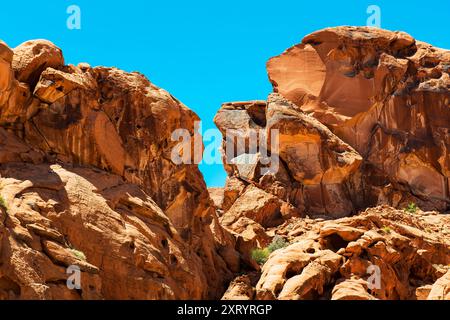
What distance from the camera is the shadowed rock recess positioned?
2616cm

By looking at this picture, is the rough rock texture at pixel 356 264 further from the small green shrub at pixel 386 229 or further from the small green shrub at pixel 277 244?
the small green shrub at pixel 277 244

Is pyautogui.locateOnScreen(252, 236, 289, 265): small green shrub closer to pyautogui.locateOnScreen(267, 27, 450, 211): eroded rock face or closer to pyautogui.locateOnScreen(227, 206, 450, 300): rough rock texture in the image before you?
pyautogui.locateOnScreen(227, 206, 450, 300): rough rock texture

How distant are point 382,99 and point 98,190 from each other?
94.5 feet

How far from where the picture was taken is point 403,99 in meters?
53.8

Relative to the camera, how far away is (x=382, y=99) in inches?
2126

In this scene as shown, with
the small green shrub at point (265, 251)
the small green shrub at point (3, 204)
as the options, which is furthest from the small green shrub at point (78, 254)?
the small green shrub at point (265, 251)

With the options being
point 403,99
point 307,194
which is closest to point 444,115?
point 403,99

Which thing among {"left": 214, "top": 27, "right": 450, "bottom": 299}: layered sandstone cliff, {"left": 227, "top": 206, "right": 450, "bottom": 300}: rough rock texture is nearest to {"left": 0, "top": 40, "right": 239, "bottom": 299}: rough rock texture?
{"left": 227, "top": 206, "right": 450, "bottom": 300}: rough rock texture

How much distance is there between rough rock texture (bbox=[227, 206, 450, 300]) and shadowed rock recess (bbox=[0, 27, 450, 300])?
0.05 meters

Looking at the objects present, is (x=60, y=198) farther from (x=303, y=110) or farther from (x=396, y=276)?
(x=303, y=110)

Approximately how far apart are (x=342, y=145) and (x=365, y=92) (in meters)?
4.54

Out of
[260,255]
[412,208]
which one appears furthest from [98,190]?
[412,208]

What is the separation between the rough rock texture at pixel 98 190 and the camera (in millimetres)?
25047

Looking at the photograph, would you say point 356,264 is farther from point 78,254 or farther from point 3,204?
point 3,204
